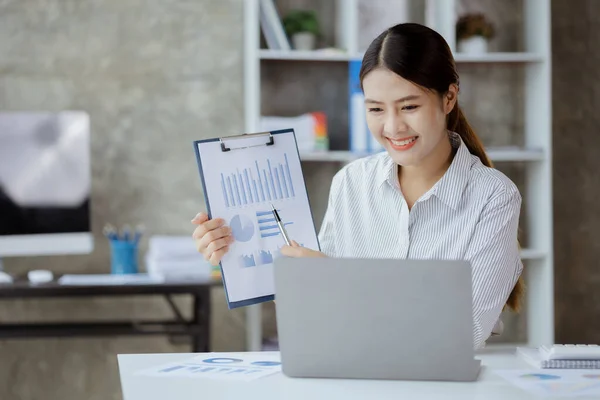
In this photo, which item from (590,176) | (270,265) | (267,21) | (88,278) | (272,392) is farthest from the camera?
(590,176)

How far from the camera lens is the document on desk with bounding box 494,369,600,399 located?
1.37 meters

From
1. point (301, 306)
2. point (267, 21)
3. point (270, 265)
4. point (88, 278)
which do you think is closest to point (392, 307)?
point (301, 306)

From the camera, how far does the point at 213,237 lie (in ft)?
5.76

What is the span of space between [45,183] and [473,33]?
1866 millimetres

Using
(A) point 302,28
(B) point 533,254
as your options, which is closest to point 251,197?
(A) point 302,28

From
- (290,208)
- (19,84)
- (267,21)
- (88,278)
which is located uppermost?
(267,21)

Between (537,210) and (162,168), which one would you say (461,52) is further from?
(162,168)

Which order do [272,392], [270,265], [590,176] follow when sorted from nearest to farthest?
[272,392], [270,265], [590,176]

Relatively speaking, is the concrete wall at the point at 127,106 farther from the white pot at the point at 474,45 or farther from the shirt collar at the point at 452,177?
the shirt collar at the point at 452,177

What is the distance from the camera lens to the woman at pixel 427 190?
184 centimetres

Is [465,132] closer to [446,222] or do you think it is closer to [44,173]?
[446,222]

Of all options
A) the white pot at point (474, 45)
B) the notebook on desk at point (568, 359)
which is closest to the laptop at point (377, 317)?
the notebook on desk at point (568, 359)

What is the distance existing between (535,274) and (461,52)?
3.28 ft

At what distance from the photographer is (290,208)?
184 cm
